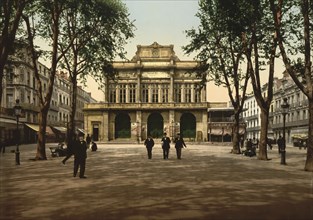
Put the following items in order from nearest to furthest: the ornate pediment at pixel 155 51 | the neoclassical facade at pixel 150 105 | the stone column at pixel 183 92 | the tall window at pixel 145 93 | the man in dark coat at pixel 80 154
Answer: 1. the man in dark coat at pixel 80 154
2. the neoclassical facade at pixel 150 105
3. the stone column at pixel 183 92
4. the tall window at pixel 145 93
5. the ornate pediment at pixel 155 51

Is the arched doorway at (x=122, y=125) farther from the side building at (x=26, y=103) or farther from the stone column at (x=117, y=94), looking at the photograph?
the side building at (x=26, y=103)

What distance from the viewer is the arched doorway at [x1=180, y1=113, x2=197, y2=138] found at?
199 feet

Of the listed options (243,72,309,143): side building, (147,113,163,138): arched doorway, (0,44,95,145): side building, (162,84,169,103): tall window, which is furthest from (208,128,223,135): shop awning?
(0,44,95,145): side building

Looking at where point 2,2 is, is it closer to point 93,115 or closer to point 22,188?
point 22,188

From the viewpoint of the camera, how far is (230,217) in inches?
265

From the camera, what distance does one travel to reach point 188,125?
60.7 metres

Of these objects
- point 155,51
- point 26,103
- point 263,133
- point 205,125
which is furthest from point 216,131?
point 263,133

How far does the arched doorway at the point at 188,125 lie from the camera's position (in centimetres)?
6056

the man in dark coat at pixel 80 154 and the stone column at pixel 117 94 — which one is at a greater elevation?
the stone column at pixel 117 94

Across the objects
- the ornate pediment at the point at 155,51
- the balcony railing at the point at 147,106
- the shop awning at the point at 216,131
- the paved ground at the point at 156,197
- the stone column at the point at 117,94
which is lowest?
the paved ground at the point at 156,197

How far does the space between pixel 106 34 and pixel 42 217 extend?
22.7 meters

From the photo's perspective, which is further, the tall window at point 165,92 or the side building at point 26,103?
the tall window at point 165,92

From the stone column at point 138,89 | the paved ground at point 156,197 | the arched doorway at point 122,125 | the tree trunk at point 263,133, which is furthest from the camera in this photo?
the stone column at point 138,89

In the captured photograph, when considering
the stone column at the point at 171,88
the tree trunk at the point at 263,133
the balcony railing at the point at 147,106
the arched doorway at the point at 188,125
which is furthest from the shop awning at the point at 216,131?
the tree trunk at the point at 263,133
